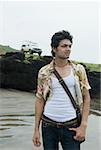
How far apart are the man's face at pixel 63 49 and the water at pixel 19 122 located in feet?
7.48

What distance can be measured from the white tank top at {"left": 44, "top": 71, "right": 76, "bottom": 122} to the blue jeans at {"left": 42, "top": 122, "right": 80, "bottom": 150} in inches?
2.5

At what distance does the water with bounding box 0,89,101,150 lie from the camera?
446 centimetres

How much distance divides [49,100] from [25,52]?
2.63 meters

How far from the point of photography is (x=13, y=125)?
15.8ft

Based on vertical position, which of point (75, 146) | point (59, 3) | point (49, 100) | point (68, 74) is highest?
point (59, 3)

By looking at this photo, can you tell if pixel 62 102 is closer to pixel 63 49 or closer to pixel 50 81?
pixel 50 81

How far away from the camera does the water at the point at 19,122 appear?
14.6ft

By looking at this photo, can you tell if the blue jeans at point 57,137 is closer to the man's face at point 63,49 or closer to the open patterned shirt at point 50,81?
the open patterned shirt at point 50,81

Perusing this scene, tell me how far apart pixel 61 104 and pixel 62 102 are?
0.01 m

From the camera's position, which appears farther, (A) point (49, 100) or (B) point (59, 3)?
(B) point (59, 3)

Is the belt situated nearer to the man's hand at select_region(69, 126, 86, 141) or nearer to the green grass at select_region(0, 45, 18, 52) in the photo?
the man's hand at select_region(69, 126, 86, 141)

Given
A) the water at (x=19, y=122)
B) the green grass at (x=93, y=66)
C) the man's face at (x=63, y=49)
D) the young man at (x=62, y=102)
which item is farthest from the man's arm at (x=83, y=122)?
the green grass at (x=93, y=66)

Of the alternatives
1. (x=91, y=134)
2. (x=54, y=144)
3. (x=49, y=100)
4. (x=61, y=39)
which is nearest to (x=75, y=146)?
(x=54, y=144)

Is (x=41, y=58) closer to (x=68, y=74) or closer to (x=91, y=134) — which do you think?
(x=91, y=134)
